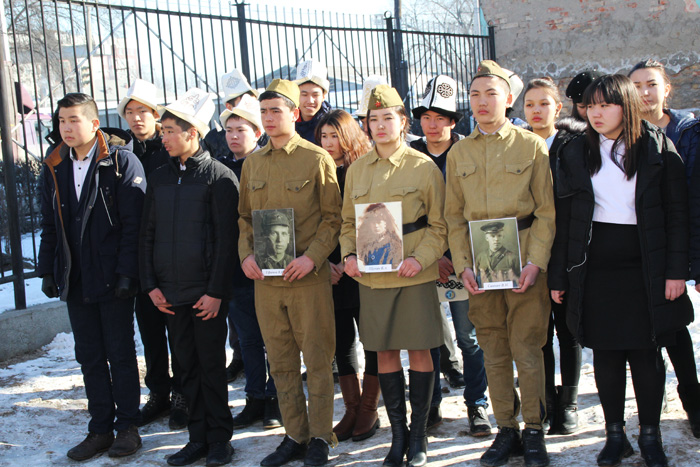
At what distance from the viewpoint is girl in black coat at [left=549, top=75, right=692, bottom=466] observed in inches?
127

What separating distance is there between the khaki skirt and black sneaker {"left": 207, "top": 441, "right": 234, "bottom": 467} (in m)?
1.03

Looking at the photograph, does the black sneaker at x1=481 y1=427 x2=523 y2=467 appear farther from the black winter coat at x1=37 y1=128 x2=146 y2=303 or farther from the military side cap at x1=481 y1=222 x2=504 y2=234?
the black winter coat at x1=37 y1=128 x2=146 y2=303

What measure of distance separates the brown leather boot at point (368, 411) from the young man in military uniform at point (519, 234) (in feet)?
2.60

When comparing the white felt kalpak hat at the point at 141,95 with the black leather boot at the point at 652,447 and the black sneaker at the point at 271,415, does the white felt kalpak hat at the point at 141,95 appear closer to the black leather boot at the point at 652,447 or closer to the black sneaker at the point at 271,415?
the black sneaker at the point at 271,415

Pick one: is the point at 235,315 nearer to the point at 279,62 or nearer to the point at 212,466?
the point at 212,466

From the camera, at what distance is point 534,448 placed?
11.3 ft

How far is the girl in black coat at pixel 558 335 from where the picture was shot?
3871 mm

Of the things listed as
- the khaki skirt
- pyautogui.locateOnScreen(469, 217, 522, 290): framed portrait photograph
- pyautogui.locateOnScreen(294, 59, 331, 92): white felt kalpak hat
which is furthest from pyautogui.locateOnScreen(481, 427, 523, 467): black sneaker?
pyautogui.locateOnScreen(294, 59, 331, 92): white felt kalpak hat

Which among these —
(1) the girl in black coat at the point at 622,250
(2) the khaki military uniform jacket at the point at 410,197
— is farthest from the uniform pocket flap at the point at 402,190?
(1) the girl in black coat at the point at 622,250

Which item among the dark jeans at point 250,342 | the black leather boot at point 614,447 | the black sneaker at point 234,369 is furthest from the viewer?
the black sneaker at point 234,369

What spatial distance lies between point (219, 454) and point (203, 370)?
1.53 ft

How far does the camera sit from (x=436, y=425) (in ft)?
13.6

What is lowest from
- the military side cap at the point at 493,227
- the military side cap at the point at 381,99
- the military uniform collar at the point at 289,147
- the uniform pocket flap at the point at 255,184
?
the military side cap at the point at 493,227

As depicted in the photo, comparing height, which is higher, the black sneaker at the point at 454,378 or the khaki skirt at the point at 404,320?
the khaki skirt at the point at 404,320
